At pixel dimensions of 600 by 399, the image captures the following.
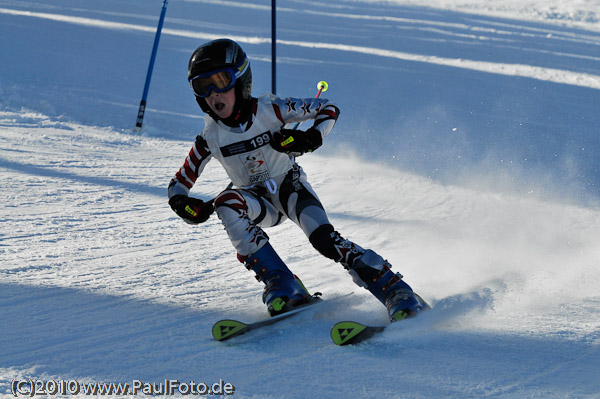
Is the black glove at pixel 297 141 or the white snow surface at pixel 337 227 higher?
the black glove at pixel 297 141

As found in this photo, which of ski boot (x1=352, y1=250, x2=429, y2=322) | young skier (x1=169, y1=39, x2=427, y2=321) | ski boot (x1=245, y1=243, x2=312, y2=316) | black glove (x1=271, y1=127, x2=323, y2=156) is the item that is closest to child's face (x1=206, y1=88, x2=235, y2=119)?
young skier (x1=169, y1=39, x2=427, y2=321)

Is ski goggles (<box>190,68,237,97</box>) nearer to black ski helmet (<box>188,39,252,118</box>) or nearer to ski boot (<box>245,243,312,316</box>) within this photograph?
black ski helmet (<box>188,39,252,118</box>)

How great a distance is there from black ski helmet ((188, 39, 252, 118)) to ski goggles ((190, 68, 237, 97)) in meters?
0.02

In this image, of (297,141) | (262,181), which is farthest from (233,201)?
(297,141)

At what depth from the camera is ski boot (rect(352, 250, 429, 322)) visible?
321 centimetres

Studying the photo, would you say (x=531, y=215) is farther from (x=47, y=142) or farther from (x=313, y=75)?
(x=313, y=75)

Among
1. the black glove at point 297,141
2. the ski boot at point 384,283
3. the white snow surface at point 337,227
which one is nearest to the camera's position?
the white snow surface at point 337,227

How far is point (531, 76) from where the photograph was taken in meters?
14.3

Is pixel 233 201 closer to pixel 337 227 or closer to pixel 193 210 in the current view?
pixel 193 210

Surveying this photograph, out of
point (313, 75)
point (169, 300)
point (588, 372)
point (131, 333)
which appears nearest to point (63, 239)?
point (169, 300)

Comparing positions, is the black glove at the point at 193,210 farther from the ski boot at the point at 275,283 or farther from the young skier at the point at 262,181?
the ski boot at the point at 275,283

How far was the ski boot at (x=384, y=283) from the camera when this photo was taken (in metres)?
3.21

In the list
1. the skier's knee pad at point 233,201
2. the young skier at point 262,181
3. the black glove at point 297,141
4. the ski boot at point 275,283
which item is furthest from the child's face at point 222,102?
the ski boot at point 275,283

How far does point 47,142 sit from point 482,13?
2900 centimetres
